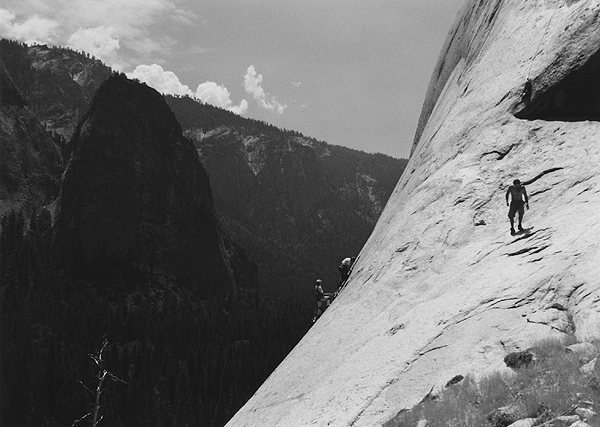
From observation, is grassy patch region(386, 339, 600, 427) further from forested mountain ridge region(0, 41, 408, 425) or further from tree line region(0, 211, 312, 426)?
tree line region(0, 211, 312, 426)

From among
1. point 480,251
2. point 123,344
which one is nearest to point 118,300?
point 123,344

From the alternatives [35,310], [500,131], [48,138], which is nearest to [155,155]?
[48,138]

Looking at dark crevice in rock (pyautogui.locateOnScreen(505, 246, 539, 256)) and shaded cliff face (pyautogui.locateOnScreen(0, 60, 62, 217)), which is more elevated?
shaded cliff face (pyautogui.locateOnScreen(0, 60, 62, 217))

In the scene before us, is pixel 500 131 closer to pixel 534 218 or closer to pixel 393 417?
pixel 534 218

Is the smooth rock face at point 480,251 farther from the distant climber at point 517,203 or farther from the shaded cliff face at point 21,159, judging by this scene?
the shaded cliff face at point 21,159

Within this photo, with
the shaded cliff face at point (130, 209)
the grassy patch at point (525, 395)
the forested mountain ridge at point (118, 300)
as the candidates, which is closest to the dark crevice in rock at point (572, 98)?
the grassy patch at point (525, 395)

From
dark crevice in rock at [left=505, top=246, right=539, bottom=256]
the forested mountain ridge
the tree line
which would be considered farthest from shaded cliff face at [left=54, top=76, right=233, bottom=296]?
dark crevice in rock at [left=505, top=246, right=539, bottom=256]
